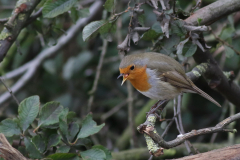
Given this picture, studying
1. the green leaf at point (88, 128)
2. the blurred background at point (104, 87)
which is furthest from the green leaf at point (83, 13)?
the blurred background at point (104, 87)

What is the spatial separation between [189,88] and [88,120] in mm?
1037

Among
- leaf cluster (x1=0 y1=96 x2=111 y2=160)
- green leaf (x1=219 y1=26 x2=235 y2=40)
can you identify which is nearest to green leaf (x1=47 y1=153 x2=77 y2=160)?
leaf cluster (x1=0 y1=96 x2=111 y2=160)

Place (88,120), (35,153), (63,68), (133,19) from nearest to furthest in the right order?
(35,153), (88,120), (133,19), (63,68)

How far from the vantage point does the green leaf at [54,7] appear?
236 centimetres

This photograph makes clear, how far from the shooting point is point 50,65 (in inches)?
161

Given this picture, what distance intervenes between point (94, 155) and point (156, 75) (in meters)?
1.10

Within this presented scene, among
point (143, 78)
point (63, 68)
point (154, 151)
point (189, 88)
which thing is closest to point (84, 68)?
point (63, 68)

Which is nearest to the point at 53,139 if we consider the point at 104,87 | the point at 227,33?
the point at 227,33

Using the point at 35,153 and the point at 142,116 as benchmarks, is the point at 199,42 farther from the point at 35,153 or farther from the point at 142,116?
the point at 142,116

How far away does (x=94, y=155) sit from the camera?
1887mm

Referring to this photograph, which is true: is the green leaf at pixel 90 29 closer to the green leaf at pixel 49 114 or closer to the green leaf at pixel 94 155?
the green leaf at pixel 49 114

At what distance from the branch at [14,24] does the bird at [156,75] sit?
93cm

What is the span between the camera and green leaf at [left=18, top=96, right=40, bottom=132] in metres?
1.97

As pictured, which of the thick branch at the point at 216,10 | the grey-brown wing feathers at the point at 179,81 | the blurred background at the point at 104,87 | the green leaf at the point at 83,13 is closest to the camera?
the thick branch at the point at 216,10
